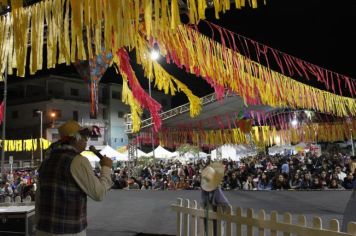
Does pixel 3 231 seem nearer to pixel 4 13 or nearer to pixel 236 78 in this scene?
pixel 4 13

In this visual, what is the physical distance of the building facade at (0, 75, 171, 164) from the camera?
49.2m

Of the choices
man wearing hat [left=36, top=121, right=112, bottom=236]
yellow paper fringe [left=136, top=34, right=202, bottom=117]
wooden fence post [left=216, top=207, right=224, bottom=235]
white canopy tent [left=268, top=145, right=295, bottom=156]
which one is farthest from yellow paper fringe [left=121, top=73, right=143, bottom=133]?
white canopy tent [left=268, top=145, right=295, bottom=156]

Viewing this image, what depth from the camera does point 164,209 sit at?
9.17 m

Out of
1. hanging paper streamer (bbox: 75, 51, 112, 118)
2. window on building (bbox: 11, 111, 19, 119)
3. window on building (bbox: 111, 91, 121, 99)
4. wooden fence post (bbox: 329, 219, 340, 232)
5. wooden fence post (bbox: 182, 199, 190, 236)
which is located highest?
window on building (bbox: 111, 91, 121, 99)

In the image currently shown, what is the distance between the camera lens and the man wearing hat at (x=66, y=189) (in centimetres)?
323

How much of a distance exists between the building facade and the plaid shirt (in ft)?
146

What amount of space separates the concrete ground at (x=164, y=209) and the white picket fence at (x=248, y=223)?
1027 mm

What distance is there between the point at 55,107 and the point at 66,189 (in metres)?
48.5

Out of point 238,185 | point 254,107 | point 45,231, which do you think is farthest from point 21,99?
point 45,231

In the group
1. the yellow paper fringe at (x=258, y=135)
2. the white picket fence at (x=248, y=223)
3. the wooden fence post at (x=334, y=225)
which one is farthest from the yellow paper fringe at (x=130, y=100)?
the yellow paper fringe at (x=258, y=135)

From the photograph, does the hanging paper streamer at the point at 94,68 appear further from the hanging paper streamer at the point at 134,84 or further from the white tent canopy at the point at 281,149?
the white tent canopy at the point at 281,149

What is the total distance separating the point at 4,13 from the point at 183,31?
98.7 inches

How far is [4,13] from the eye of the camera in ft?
13.3

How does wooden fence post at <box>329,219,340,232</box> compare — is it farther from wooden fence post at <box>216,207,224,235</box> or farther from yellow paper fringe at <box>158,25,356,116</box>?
yellow paper fringe at <box>158,25,356,116</box>
